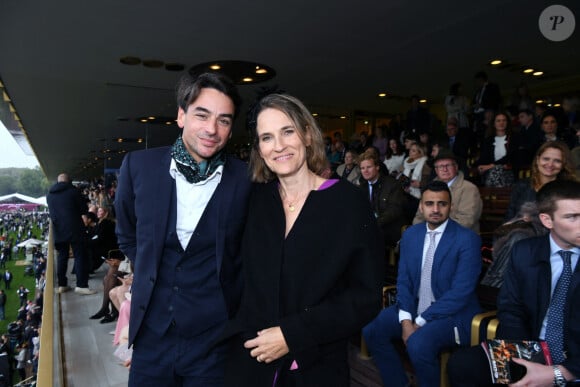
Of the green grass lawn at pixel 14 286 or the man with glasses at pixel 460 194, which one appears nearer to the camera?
the man with glasses at pixel 460 194

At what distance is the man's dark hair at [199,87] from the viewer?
4.87 feet

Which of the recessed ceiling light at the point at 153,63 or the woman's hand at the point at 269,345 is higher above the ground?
the recessed ceiling light at the point at 153,63

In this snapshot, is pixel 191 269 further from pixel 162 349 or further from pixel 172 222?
pixel 162 349

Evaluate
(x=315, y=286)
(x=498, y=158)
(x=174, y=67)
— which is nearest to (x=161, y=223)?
(x=315, y=286)

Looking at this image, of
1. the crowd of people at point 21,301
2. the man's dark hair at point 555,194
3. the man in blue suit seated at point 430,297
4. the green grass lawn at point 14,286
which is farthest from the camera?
the green grass lawn at point 14,286

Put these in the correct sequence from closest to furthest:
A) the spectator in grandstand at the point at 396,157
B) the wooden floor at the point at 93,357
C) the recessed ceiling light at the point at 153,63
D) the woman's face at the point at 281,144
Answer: the woman's face at the point at 281,144
the wooden floor at the point at 93,357
the spectator in grandstand at the point at 396,157
the recessed ceiling light at the point at 153,63

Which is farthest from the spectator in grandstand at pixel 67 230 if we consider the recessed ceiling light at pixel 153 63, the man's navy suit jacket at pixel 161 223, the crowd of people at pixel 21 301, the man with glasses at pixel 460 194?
the man's navy suit jacket at pixel 161 223

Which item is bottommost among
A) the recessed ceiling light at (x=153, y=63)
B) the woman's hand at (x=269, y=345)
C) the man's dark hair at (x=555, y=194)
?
the woman's hand at (x=269, y=345)

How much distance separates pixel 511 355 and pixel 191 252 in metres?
1.55

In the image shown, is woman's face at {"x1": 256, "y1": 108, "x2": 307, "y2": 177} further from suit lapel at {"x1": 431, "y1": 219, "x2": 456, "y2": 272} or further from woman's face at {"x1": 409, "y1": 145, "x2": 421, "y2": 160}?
woman's face at {"x1": 409, "y1": 145, "x2": 421, "y2": 160}

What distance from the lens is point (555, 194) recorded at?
2.09 meters

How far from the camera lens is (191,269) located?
4.81 ft

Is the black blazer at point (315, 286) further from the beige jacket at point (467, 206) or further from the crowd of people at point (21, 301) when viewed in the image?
the crowd of people at point (21, 301)

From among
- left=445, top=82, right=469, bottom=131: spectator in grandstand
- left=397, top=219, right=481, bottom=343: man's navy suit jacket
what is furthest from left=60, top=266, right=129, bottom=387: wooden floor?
→ left=445, top=82, right=469, bottom=131: spectator in grandstand
